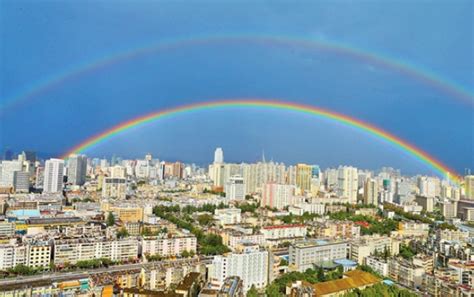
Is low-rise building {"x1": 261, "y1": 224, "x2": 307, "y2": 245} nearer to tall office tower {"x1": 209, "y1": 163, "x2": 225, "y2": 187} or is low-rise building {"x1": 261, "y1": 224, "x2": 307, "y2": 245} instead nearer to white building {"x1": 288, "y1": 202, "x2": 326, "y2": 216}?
white building {"x1": 288, "y1": 202, "x2": 326, "y2": 216}

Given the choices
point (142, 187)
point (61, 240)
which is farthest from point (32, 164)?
point (61, 240)

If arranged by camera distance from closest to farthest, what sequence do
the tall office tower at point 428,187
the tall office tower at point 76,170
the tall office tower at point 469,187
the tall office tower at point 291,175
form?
the tall office tower at point 469,187 < the tall office tower at point 428,187 < the tall office tower at point 76,170 < the tall office tower at point 291,175

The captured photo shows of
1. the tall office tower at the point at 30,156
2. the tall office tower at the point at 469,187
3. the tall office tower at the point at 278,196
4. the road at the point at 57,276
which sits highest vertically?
the tall office tower at the point at 30,156

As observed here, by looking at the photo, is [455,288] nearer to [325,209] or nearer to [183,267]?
[183,267]

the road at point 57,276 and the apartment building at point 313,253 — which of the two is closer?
the road at point 57,276

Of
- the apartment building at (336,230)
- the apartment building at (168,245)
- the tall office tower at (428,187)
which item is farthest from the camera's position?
the tall office tower at (428,187)

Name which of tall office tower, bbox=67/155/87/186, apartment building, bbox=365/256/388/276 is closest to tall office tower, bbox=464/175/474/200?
apartment building, bbox=365/256/388/276

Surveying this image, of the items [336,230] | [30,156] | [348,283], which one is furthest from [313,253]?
[30,156]

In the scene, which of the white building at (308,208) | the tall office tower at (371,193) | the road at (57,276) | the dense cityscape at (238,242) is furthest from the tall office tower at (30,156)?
the tall office tower at (371,193)

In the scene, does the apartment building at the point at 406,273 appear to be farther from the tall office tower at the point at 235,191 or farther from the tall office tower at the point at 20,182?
the tall office tower at the point at 20,182

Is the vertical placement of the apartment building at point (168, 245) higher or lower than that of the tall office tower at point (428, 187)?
lower

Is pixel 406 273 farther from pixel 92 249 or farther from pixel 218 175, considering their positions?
pixel 218 175
